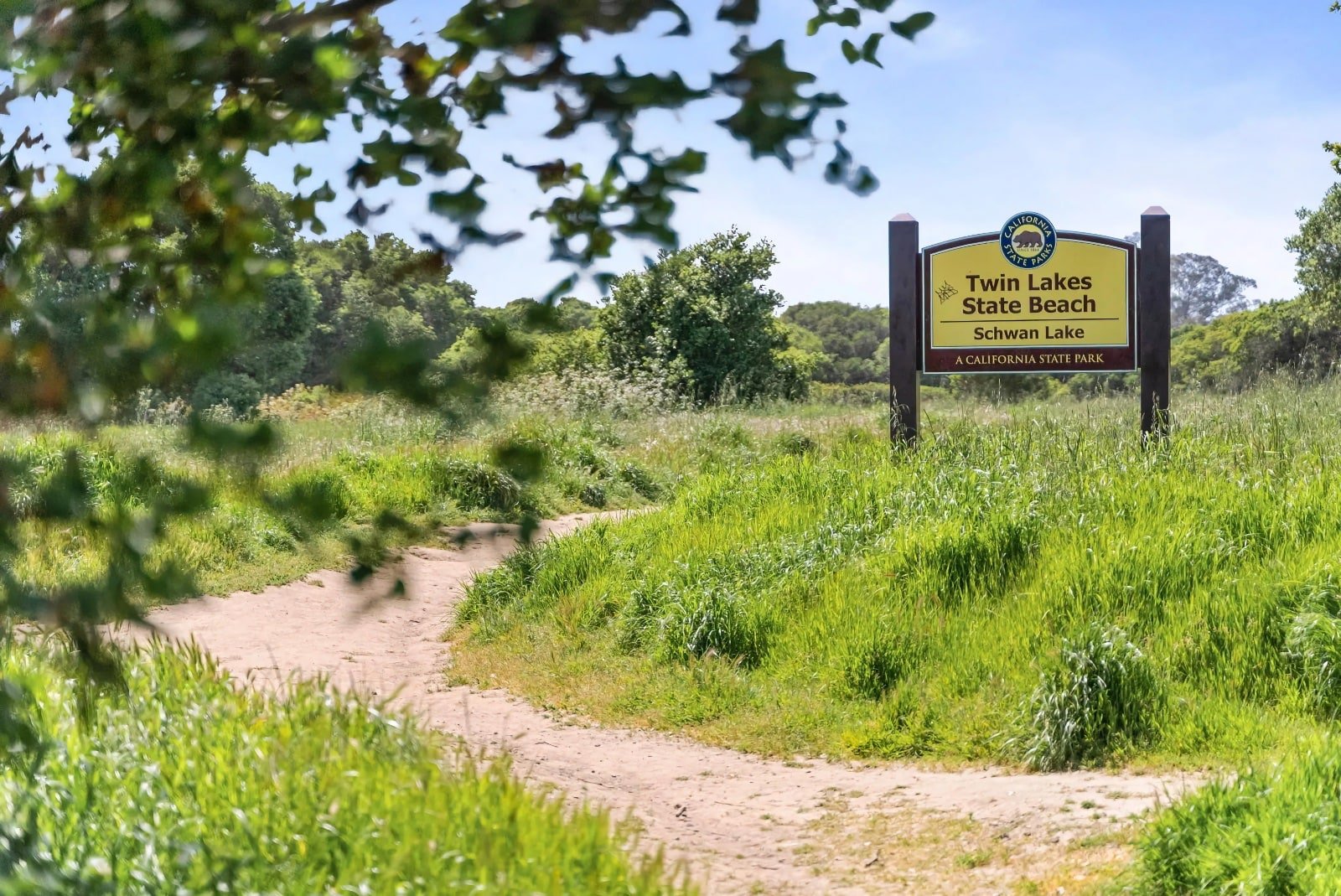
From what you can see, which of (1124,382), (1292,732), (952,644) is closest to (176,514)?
(1292,732)

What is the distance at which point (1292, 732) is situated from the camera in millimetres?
5332

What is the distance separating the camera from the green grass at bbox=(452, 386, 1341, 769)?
5.80 m

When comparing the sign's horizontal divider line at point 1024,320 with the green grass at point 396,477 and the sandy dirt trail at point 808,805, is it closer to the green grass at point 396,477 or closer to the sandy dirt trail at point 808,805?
the green grass at point 396,477

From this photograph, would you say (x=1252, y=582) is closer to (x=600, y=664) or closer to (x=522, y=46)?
(x=600, y=664)

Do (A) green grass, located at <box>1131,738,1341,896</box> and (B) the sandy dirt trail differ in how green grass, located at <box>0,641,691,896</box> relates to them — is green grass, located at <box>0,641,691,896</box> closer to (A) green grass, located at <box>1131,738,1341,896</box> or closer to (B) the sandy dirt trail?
(B) the sandy dirt trail

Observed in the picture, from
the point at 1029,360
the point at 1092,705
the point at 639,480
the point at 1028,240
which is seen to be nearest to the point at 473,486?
the point at 639,480

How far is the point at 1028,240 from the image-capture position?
1142cm

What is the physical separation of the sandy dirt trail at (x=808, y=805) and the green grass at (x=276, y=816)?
373mm

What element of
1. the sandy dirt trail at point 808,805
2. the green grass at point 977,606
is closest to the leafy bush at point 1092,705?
the green grass at point 977,606

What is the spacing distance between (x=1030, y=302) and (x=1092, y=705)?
6380 millimetres

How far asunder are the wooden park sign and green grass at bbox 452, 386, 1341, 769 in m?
1.06

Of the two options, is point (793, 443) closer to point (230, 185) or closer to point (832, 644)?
point (832, 644)

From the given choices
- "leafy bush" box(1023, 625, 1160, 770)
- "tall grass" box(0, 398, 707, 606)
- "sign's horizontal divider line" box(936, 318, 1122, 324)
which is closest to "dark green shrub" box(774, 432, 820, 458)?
"tall grass" box(0, 398, 707, 606)

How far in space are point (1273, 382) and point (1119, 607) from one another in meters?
6.54
